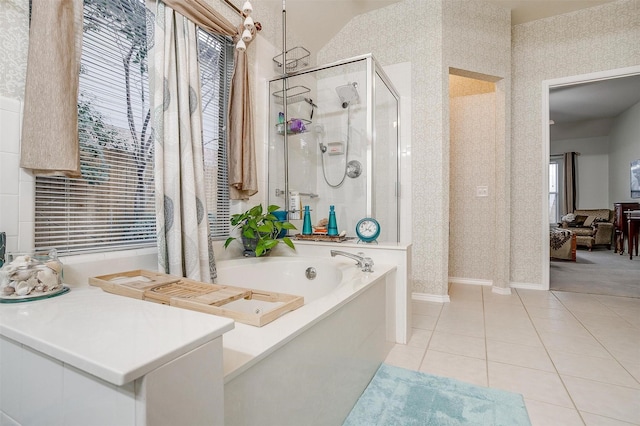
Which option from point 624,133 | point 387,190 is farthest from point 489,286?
point 624,133

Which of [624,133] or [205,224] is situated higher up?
[624,133]

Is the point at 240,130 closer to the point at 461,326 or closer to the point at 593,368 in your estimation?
the point at 461,326

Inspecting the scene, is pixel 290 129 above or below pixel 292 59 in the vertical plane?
below

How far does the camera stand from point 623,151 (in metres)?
5.86

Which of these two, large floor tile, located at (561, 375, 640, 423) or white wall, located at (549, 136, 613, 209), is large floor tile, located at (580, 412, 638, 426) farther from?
white wall, located at (549, 136, 613, 209)

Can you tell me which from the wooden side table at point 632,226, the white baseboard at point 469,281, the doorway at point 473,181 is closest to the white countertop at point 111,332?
the doorway at point 473,181

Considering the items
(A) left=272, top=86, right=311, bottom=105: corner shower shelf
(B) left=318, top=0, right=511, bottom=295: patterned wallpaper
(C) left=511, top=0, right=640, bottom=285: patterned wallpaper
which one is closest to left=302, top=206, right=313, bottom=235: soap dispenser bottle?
(A) left=272, top=86, right=311, bottom=105: corner shower shelf

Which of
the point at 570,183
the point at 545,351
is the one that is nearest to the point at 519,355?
the point at 545,351

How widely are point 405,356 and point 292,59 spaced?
105 inches

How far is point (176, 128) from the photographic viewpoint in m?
1.58

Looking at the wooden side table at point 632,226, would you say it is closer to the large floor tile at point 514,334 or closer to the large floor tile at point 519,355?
the large floor tile at point 514,334

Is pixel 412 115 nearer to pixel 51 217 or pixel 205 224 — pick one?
pixel 205 224

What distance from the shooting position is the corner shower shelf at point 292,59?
2689 mm

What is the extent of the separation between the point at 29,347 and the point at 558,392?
1.92 metres
